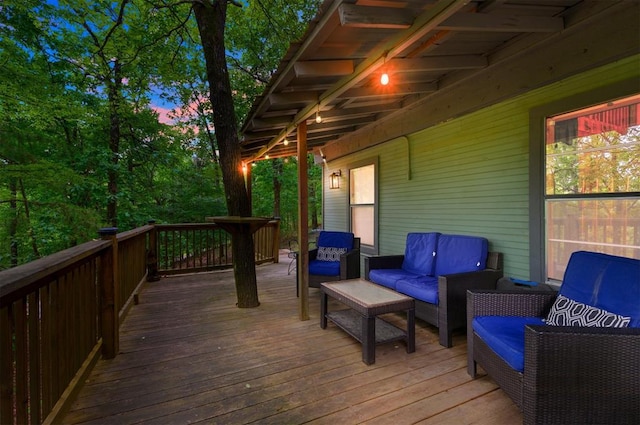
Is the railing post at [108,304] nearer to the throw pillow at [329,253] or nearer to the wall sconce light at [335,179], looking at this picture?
Result: the throw pillow at [329,253]

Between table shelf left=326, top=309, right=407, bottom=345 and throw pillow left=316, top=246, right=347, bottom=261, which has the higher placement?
throw pillow left=316, top=246, right=347, bottom=261

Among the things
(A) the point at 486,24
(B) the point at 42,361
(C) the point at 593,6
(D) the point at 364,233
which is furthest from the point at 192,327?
(C) the point at 593,6

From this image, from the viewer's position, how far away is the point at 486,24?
6.68ft

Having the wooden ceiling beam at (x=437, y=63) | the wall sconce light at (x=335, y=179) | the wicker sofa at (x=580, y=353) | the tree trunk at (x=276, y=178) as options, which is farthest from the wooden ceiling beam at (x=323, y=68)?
the tree trunk at (x=276, y=178)

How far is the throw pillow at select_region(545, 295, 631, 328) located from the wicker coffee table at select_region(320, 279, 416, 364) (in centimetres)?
103

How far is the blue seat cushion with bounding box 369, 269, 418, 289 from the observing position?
356cm

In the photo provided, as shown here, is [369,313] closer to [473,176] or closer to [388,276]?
[388,276]

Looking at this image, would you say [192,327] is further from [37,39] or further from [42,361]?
[37,39]

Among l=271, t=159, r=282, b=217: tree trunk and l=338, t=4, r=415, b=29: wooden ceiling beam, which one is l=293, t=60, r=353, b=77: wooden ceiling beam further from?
l=271, t=159, r=282, b=217: tree trunk

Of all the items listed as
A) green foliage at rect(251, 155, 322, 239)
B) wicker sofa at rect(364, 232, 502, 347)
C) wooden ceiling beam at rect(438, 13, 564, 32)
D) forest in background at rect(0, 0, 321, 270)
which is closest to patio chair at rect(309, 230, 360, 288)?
wicker sofa at rect(364, 232, 502, 347)

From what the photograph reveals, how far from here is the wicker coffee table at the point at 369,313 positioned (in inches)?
97.9

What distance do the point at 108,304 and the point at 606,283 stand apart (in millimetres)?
3833

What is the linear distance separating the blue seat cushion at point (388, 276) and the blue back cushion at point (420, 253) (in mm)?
115

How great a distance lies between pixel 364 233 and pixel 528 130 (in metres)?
3.37
